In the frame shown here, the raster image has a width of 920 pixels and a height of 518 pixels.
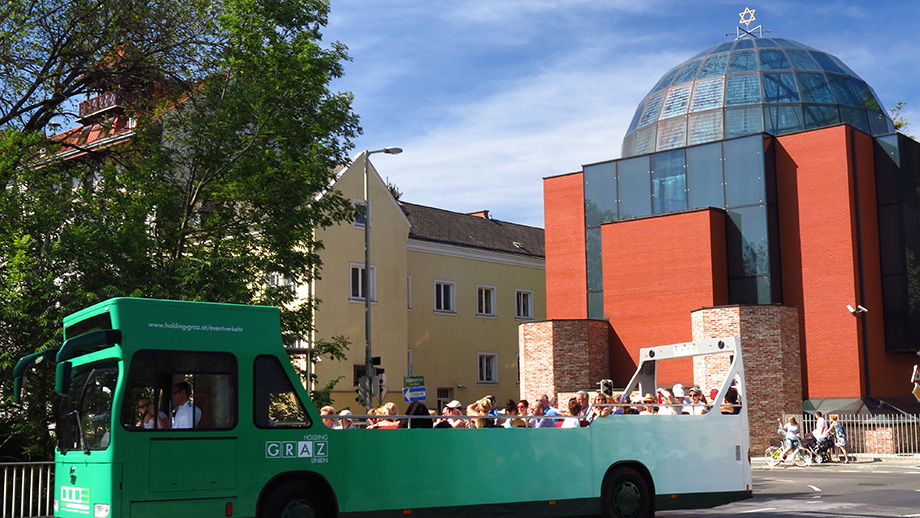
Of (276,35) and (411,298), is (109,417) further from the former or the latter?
(411,298)

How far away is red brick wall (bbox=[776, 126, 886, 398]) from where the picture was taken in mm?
33156

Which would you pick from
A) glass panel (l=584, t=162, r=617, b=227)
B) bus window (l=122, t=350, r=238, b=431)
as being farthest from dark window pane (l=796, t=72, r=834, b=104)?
bus window (l=122, t=350, r=238, b=431)

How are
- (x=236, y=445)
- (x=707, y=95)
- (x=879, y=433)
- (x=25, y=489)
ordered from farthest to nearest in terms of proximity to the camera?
1. (x=707, y=95)
2. (x=879, y=433)
3. (x=25, y=489)
4. (x=236, y=445)

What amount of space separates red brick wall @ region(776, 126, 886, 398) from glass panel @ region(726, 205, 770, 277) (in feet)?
2.70

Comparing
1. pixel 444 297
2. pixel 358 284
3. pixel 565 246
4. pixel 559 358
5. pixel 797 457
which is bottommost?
pixel 797 457

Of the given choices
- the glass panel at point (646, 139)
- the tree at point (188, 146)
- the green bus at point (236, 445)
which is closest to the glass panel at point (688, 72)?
the glass panel at point (646, 139)

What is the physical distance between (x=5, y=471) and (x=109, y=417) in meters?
6.25

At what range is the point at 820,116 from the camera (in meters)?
38.7

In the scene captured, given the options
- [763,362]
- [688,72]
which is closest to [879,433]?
[763,362]

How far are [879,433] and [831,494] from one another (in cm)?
1478

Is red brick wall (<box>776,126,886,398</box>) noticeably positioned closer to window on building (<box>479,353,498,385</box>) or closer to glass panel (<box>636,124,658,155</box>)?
glass panel (<box>636,124,658,155</box>)

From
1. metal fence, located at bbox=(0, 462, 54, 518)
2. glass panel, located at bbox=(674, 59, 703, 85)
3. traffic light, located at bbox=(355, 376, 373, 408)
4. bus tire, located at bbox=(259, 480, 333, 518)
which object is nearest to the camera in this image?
bus tire, located at bbox=(259, 480, 333, 518)

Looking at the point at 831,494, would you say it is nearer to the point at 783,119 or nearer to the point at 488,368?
Answer: the point at 783,119

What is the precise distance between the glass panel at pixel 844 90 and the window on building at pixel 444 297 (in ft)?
62.6
